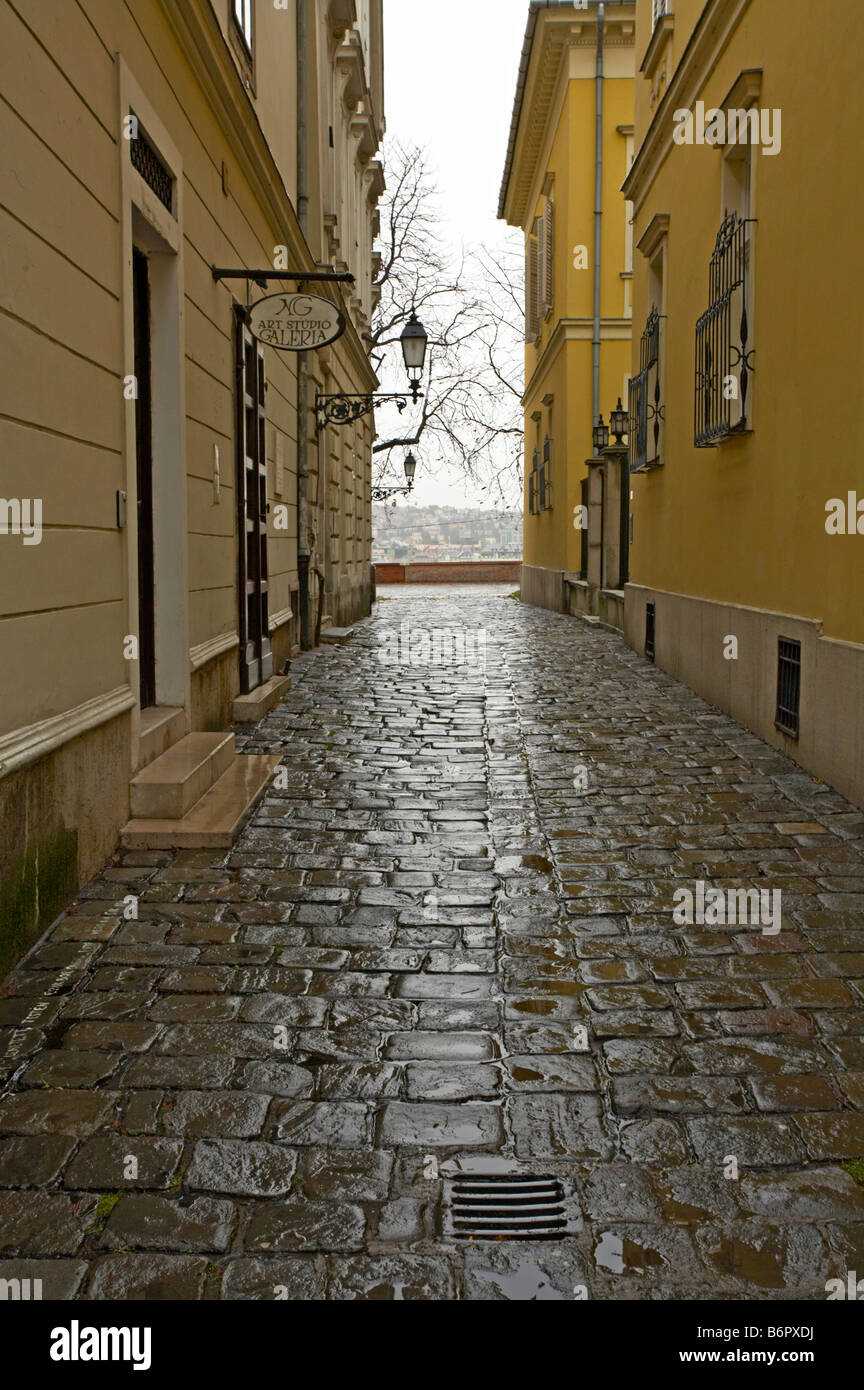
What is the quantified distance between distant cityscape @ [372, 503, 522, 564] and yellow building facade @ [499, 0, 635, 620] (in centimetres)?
2350

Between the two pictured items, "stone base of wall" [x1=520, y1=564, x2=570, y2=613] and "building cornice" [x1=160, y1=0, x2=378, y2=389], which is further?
"stone base of wall" [x1=520, y1=564, x2=570, y2=613]

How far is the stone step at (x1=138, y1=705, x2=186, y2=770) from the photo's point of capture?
19.9 ft

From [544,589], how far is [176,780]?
67.5 feet

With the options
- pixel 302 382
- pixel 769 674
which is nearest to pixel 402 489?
pixel 302 382

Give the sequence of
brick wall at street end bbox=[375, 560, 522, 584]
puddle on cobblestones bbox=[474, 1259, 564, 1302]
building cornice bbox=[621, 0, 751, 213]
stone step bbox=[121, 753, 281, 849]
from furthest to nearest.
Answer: brick wall at street end bbox=[375, 560, 522, 584], building cornice bbox=[621, 0, 751, 213], stone step bbox=[121, 753, 281, 849], puddle on cobblestones bbox=[474, 1259, 564, 1302]

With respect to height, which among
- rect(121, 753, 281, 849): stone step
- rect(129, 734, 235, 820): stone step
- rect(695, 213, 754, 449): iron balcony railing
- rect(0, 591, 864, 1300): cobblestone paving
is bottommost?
rect(0, 591, 864, 1300): cobblestone paving

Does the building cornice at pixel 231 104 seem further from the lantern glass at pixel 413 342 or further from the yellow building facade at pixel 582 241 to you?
the yellow building facade at pixel 582 241

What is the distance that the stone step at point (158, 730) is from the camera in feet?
19.9

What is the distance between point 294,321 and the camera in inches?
378

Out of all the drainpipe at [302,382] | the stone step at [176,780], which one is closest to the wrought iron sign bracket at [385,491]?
the drainpipe at [302,382]

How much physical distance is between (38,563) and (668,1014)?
2595mm

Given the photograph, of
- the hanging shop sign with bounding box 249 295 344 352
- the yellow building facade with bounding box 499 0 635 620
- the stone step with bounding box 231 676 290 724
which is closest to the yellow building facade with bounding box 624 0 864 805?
the hanging shop sign with bounding box 249 295 344 352

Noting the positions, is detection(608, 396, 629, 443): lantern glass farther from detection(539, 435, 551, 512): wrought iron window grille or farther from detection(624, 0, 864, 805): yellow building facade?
detection(539, 435, 551, 512): wrought iron window grille
